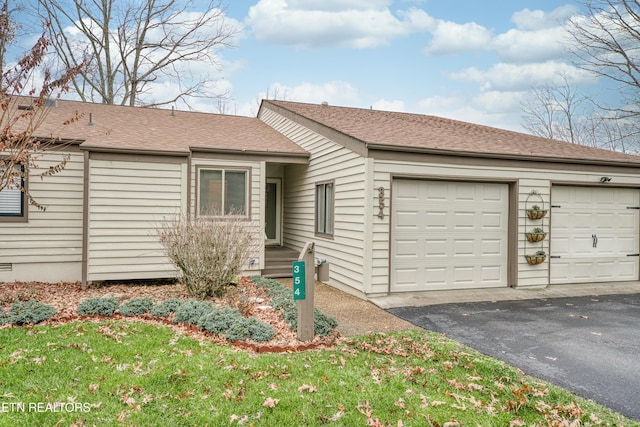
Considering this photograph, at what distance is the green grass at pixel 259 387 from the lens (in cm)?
330

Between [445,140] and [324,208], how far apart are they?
303 centimetres

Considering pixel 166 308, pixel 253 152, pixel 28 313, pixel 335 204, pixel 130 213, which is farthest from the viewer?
pixel 253 152

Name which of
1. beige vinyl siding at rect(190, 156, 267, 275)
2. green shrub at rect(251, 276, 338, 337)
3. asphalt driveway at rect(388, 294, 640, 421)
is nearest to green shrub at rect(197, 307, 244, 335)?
green shrub at rect(251, 276, 338, 337)

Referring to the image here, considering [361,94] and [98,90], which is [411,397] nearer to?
[98,90]

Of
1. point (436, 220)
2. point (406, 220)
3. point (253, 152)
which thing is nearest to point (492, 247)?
point (436, 220)

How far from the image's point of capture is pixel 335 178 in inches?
359

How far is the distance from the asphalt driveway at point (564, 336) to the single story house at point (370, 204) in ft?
3.73

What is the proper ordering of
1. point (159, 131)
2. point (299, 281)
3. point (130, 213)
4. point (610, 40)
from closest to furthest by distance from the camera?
point (299, 281)
point (130, 213)
point (159, 131)
point (610, 40)

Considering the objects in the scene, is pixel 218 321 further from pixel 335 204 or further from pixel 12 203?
pixel 12 203

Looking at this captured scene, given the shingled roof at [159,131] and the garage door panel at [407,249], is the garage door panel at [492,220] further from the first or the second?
the shingled roof at [159,131]

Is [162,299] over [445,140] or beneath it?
beneath

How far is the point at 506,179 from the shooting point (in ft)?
28.8

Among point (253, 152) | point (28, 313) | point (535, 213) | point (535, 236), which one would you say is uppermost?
point (253, 152)

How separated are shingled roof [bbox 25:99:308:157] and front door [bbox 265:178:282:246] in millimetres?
1522
